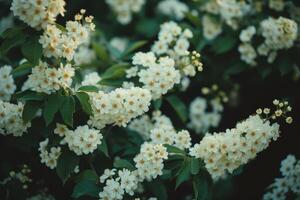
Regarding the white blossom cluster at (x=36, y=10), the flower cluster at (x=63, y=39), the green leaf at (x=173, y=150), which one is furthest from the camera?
the green leaf at (x=173, y=150)

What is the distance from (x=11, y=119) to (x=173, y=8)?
2.94 meters

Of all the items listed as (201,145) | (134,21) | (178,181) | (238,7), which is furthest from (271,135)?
(134,21)

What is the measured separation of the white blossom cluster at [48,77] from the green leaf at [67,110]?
0.42 feet

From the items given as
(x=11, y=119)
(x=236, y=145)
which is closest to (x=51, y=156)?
(x=11, y=119)

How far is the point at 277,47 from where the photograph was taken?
453cm

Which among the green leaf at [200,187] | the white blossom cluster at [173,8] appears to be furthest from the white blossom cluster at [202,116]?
the green leaf at [200,187]

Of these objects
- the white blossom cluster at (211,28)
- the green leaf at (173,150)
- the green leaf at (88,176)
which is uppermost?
the white blossom cluster at (211,28)

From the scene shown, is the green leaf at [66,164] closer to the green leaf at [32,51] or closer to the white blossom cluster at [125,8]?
the green leaf at [32,51]

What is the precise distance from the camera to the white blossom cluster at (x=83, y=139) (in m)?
3.50

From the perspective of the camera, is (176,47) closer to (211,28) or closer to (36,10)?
(211,28)

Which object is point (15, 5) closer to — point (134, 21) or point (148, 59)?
point (148, 59)

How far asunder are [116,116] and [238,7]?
2.19 metres

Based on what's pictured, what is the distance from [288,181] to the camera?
3881 millimetres

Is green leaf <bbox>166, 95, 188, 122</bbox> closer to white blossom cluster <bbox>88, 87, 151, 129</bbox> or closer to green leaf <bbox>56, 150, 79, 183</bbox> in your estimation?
white blossom cluster <bbox>88, 87, 151, 129</bbox>
